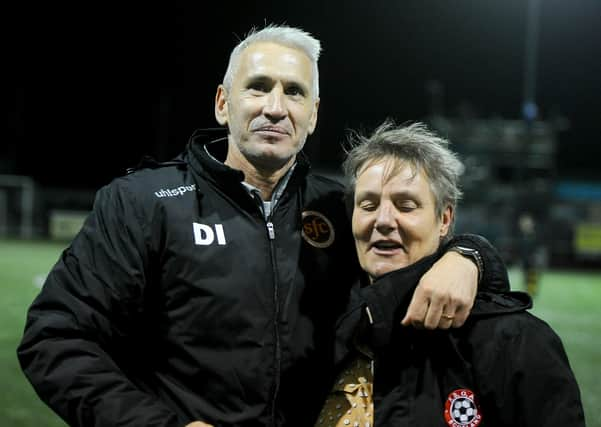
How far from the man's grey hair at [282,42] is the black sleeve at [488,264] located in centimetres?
71

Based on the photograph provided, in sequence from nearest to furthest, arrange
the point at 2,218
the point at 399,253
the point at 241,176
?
the point at 399,253 → the point at 241,176 → the point at 2,218

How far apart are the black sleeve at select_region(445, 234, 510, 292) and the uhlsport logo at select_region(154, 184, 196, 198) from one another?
0.82 metres

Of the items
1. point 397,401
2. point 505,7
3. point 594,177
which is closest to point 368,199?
point 397,401

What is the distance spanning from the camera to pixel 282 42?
7.54 ft

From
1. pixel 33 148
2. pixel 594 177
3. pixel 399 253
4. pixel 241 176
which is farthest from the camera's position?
pixel 33 148

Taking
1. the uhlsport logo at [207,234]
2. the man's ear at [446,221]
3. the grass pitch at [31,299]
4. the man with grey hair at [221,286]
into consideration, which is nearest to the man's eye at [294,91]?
the man with grey hair at [221,286]

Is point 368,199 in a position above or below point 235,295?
above

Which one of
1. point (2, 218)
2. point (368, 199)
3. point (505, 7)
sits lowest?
point (2, 218)

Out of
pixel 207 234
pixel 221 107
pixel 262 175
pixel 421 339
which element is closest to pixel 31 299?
pixel 221 107

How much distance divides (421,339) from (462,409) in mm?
205

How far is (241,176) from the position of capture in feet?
7.16

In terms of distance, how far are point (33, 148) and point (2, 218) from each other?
9269 millimetres

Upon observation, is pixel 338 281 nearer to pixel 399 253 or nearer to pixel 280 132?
pixel 399 253

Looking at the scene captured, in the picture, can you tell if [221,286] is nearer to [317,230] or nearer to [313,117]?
[317,230]
